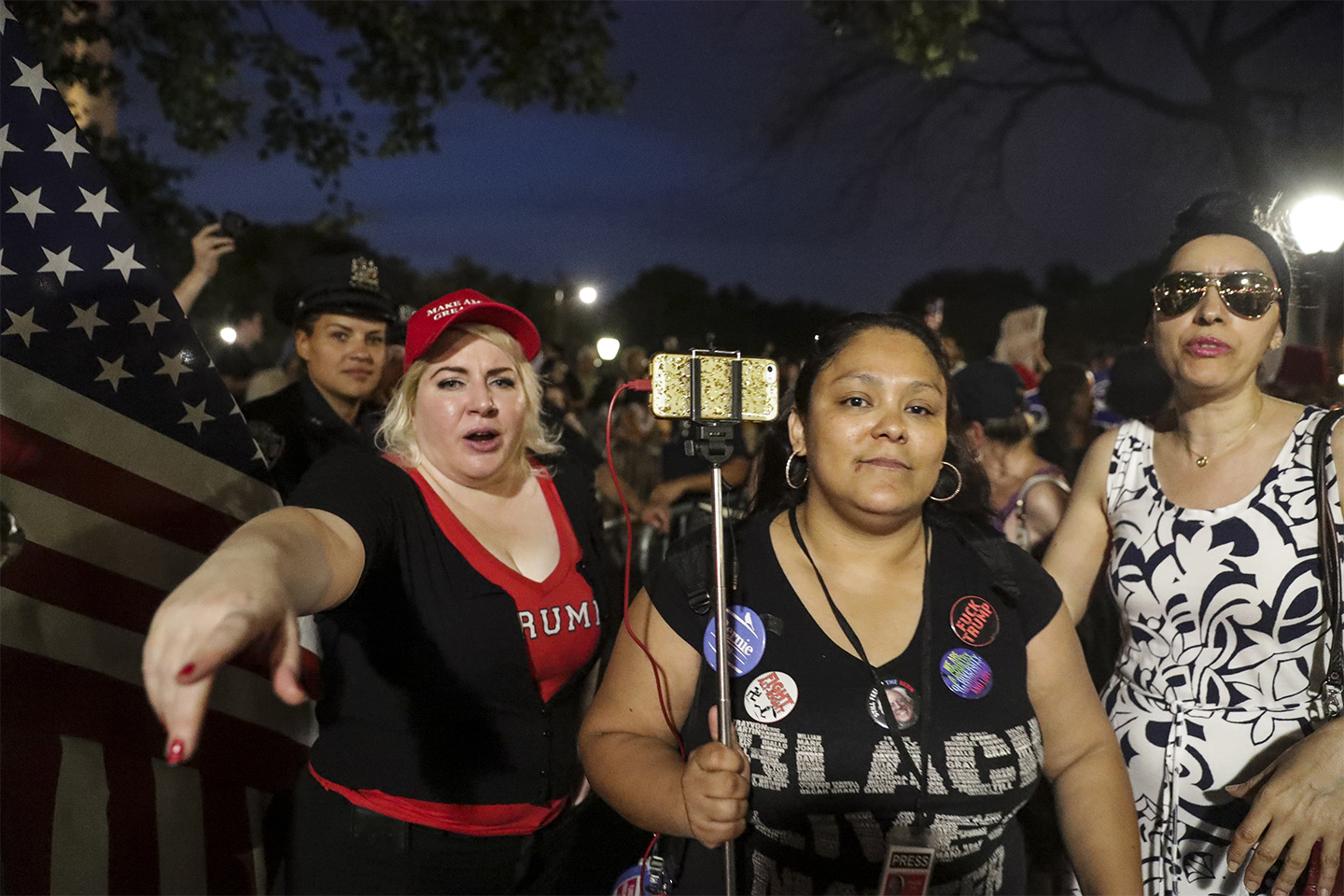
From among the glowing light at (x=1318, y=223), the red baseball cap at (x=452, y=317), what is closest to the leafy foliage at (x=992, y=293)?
the glowing light at (x=1318, y=223)

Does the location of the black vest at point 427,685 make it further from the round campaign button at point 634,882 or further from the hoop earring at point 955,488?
the hoop earring at point 955,488

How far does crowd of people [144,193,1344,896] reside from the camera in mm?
2217

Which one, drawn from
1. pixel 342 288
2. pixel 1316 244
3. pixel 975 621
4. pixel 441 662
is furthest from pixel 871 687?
pixel 342 288

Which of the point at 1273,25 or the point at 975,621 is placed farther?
the point at 1273,25

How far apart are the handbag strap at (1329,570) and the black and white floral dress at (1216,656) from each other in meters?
0.02

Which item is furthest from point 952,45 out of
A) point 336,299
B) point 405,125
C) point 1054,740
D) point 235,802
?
point 235,802

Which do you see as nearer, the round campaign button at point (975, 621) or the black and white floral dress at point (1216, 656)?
the round campaign button at point (975, 621)

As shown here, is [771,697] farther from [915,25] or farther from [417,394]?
[915,25]

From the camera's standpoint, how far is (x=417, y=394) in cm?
298

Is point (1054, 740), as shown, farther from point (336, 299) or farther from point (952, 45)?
point (952, 45)

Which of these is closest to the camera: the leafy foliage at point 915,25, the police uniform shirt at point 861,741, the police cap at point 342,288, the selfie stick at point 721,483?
the selfie stick at point 721,483

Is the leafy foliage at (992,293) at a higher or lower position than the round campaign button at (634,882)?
higher

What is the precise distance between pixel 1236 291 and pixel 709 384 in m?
1.84

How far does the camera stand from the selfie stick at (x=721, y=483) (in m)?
1.94
